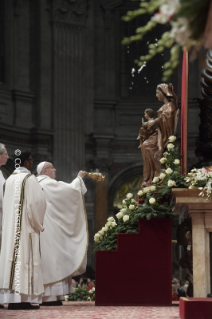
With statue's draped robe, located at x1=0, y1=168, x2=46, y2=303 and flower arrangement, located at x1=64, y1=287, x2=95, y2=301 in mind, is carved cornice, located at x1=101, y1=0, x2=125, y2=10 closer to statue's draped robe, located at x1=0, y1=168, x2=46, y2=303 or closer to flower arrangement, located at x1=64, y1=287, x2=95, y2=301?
flower arrangement, located at x1=64, y1=287, x2=95, y2=301

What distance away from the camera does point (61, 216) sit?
28.1ft

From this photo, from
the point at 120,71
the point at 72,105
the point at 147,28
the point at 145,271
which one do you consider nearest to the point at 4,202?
the point at 145,271

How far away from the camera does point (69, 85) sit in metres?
18.7

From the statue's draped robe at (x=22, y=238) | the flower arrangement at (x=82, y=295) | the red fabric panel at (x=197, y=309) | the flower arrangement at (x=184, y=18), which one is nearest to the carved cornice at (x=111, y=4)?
the flower arrangement at (x=82, y=295)

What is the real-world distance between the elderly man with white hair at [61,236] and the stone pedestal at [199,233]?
5.82 ft

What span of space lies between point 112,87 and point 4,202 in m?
12.2

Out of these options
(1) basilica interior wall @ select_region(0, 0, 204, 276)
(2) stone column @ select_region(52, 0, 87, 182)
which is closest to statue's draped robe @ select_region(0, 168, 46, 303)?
(1) basilica interior wall @ select_region(0, 0, 204, 276)

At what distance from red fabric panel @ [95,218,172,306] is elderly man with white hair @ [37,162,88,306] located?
0.63 m

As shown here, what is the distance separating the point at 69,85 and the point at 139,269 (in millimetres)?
11480

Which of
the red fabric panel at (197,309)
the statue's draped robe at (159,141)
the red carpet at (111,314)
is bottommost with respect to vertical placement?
the red carpet at (111,314)

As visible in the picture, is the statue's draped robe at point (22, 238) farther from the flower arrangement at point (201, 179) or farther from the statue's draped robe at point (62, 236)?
the flower arrangement at point (201, 179)

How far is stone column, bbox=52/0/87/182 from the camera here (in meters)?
18.4

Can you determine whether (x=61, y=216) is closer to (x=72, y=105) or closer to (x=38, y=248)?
(x=38, y=248)

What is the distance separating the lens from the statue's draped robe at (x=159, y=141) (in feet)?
27.3
